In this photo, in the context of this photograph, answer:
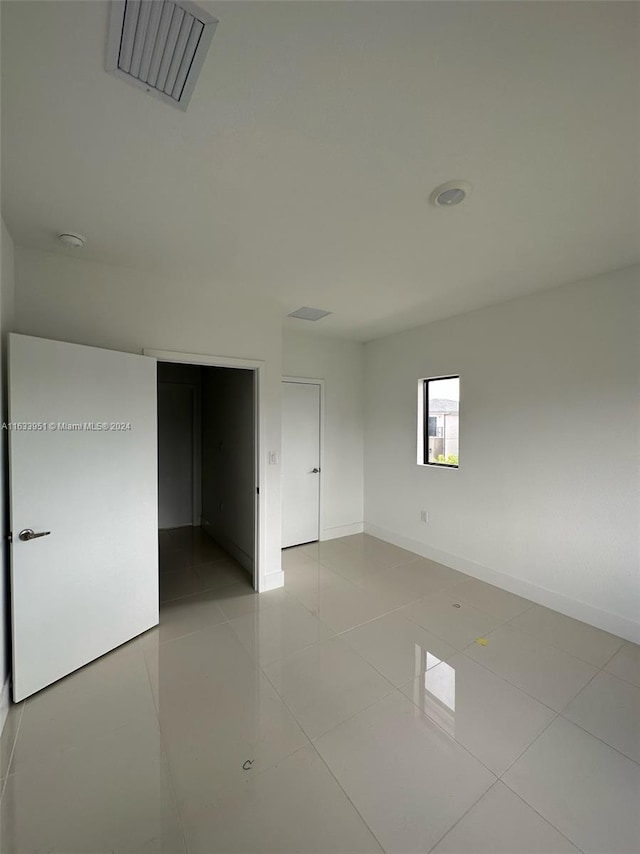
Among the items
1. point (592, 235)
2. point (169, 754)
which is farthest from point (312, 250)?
point (169, 754)

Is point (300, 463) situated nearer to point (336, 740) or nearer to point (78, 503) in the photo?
point (78, 503)

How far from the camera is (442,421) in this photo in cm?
393

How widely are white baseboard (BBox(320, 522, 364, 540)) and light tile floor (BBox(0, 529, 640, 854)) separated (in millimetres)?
1722

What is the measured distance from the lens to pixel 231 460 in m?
4.09

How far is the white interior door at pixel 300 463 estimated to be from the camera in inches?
166

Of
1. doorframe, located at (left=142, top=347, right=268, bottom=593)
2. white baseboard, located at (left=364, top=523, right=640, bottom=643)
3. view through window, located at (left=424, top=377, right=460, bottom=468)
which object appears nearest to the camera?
white baseboard, located at (left=364, top=523, right=640, bottom=643)

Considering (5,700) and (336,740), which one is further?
(5,700)

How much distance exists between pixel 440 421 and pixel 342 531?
77.8 inches

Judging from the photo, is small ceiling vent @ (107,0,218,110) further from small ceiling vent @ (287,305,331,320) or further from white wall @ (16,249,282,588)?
small ceiling vent @ (287,305,331,320)

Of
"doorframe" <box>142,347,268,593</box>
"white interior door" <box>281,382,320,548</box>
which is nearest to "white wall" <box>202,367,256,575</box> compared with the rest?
"doorframe" <box>142,347,268,593</box>

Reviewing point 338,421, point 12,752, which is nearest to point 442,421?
point 338,421

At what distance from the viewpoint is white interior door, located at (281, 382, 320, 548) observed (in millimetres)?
4211

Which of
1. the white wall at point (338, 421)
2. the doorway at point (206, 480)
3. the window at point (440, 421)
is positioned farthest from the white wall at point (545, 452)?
the doorway at point (206, 480)

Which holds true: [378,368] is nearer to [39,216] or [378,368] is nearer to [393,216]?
[393,216]
